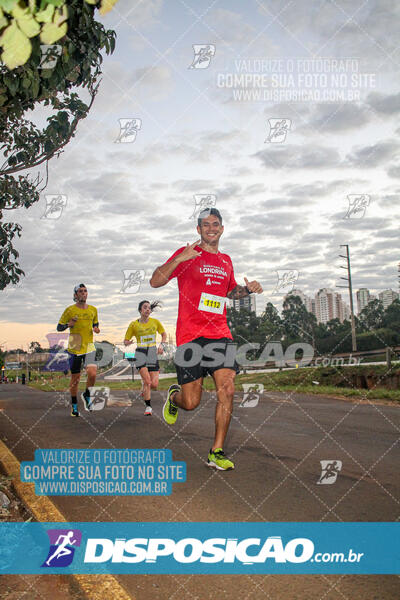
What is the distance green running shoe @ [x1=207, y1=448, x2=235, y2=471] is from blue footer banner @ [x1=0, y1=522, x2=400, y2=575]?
62.2 inches

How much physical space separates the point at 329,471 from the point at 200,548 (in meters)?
2.14

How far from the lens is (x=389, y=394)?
14.1m

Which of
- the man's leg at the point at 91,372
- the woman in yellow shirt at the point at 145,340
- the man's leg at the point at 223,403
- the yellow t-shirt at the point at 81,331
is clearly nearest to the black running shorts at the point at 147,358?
the woman in yellow shirt at the point at 145,340

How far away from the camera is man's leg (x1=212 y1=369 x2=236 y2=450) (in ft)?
17.6

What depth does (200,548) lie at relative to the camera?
10.8 ft

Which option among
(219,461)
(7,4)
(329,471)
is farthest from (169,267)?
(7,4)

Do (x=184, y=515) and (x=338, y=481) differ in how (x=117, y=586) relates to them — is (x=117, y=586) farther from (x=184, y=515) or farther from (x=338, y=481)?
(x=338, y=481)

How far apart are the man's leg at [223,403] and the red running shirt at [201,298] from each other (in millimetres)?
393

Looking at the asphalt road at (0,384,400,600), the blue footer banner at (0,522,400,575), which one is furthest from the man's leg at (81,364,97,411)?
the blue footer banner at (0,522,400,575)

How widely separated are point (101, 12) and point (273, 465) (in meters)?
4.37

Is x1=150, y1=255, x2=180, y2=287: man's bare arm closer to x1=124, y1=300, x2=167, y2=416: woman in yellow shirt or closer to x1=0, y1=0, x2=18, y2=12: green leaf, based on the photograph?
x1=0, y1=0, x2=18, y2=12: green leaf

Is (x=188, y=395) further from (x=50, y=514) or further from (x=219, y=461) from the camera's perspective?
(x=50, y=514)

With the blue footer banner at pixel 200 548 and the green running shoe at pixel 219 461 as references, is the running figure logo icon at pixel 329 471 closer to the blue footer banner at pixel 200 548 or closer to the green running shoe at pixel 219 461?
the green running shoe at pixel 219 461

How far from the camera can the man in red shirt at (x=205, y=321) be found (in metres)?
5.35
